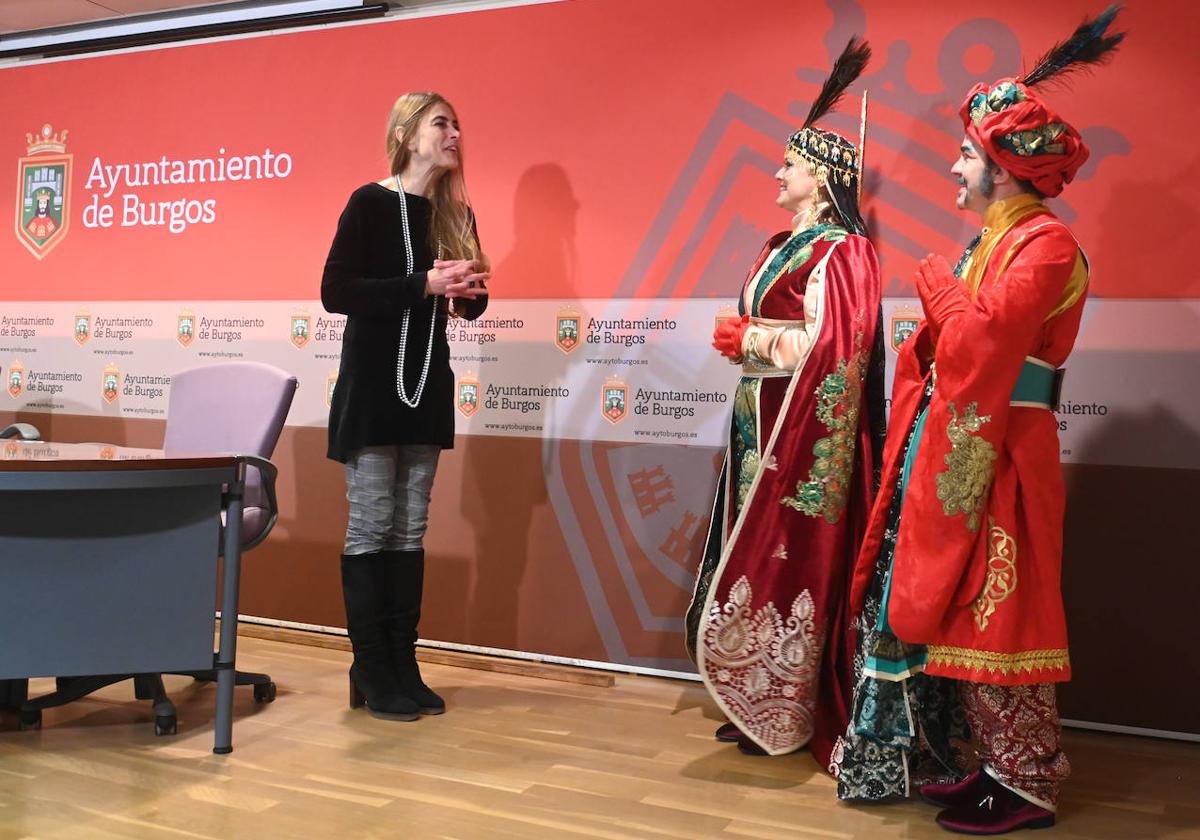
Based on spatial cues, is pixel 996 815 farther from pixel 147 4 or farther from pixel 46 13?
pixel 46 13

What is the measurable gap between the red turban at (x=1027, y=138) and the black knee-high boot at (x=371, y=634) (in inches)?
73.5

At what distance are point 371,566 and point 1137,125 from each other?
8.17 feet

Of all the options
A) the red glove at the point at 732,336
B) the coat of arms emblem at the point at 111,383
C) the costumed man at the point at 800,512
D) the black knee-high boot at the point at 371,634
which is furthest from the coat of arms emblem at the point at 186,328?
the costumed man at the point at 800,512

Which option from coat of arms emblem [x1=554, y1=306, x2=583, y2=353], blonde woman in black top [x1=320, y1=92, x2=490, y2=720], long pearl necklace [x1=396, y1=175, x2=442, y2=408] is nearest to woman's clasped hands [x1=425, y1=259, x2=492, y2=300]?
blonde woman in black top [x1=320, y1=92, x2=490, y2=720]

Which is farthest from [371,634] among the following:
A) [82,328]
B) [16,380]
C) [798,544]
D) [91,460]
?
[16,380]

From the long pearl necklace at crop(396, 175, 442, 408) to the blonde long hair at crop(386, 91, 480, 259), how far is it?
→ 4 cm

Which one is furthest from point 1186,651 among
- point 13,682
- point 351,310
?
point 13,682

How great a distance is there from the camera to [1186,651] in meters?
3.17

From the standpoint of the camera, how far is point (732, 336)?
2.91 meters

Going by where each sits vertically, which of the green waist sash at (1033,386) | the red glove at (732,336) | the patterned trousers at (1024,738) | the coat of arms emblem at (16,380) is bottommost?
the patterned trousers at (1024,738)

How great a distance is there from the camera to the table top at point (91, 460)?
2332 mm

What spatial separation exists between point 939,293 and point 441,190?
148cm

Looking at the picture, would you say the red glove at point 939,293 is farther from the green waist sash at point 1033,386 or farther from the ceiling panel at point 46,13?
the ceiling panel at point 46,13

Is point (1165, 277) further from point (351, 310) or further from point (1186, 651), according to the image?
point (351, 310)
